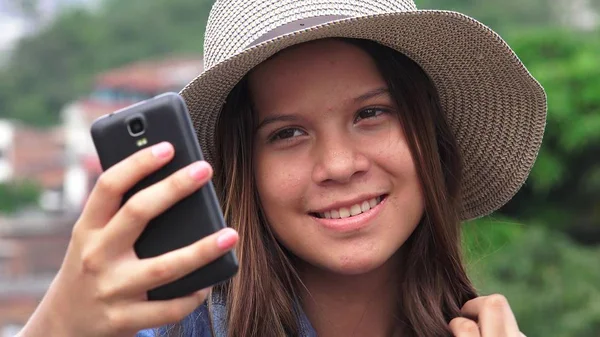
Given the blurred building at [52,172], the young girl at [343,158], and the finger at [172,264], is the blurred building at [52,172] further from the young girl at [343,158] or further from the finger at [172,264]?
the finger at [172,264]

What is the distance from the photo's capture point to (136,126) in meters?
1.21

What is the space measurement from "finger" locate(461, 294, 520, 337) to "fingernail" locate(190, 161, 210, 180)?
650 millimetres

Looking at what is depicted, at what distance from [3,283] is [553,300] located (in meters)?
29.5

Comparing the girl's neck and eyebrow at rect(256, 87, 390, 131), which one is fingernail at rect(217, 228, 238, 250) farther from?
the girl's neck

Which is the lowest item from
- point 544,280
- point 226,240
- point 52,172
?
point 52,172

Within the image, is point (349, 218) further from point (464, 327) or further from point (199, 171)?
point (199, 171)

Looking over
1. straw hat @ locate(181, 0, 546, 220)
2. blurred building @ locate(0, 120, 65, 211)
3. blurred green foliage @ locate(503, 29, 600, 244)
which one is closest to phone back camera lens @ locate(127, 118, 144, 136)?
straw hat @ locate(181, 0, 546, 220)

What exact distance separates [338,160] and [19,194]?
1806 inches

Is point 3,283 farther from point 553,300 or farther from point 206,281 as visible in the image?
point 206,281

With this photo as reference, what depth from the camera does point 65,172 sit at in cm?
4747

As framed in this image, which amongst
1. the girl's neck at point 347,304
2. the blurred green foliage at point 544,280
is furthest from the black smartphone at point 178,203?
the blurred green foliage at point 544,280

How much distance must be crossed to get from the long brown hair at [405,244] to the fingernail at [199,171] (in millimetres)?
560

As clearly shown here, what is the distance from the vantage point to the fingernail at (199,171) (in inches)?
45.4

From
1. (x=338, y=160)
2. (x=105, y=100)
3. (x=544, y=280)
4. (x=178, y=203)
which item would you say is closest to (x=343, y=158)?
(x=338, y=160)
